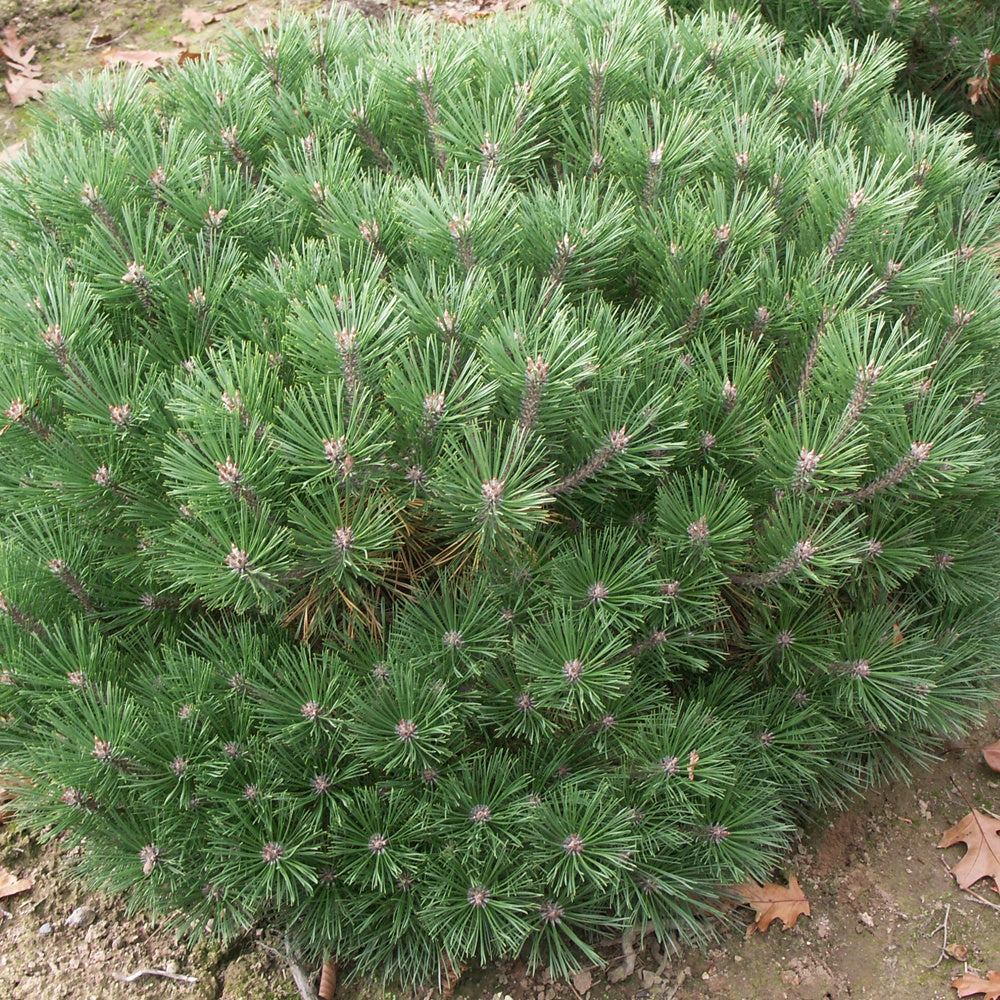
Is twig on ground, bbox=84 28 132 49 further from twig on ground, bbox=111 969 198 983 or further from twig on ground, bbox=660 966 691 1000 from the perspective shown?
twig on ground, bbox=660 966 691 1000

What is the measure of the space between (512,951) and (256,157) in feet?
5.45

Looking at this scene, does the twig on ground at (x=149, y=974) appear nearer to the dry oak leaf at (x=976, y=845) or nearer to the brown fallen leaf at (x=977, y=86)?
the dry oak leaf at (x=976, y=845)

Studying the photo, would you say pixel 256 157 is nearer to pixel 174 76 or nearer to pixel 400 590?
pixel 174 76

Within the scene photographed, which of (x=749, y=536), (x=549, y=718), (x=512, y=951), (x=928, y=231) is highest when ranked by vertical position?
(x=928, y=231)

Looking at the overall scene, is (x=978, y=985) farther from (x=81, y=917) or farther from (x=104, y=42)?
(x=104, y=42)

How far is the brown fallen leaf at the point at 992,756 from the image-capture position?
214 cm

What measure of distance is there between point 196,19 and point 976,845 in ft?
12.7

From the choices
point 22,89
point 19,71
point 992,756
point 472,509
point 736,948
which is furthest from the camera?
point 19,71

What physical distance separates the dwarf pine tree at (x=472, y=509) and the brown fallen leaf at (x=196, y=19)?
2224mm

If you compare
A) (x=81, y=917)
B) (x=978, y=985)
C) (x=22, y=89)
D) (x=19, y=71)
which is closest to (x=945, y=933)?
(x=978, y=985)

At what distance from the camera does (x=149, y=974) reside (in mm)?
1826

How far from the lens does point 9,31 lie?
371 centimetres

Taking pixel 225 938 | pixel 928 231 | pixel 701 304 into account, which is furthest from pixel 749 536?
pixel 225 938

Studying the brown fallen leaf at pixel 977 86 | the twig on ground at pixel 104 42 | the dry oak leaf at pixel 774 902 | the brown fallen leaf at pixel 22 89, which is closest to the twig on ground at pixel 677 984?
the dry oak leaf at pixel 774 902
